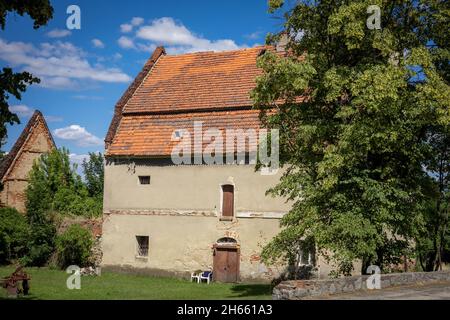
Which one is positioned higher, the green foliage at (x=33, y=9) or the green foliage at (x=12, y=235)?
the green foliage at (x=33, y=9)

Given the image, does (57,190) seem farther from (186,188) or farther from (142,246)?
(186,188)

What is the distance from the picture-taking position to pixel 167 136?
28.1m

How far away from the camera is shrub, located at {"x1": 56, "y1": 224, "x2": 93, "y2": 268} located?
29.4m

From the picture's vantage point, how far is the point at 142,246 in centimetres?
2831

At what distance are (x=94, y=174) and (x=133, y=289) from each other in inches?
1023

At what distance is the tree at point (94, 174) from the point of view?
145ft

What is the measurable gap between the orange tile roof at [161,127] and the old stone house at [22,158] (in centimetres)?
1012

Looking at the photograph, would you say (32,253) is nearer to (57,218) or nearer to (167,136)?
(57,218)

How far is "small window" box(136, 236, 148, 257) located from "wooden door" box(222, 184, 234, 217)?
15.2ft

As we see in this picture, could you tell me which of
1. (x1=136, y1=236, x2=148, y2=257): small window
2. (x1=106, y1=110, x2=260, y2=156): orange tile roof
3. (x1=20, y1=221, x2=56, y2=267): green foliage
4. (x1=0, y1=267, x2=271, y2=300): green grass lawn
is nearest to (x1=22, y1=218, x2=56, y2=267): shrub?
(x1=20, y1=221, x2=56, y2=267): green foliage

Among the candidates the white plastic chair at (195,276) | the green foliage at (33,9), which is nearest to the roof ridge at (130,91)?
the white plastic chair at (195,276)

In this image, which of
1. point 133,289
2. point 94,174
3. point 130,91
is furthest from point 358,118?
point 94,174

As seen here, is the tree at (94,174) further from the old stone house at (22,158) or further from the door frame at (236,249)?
the door frame at (236,249)
